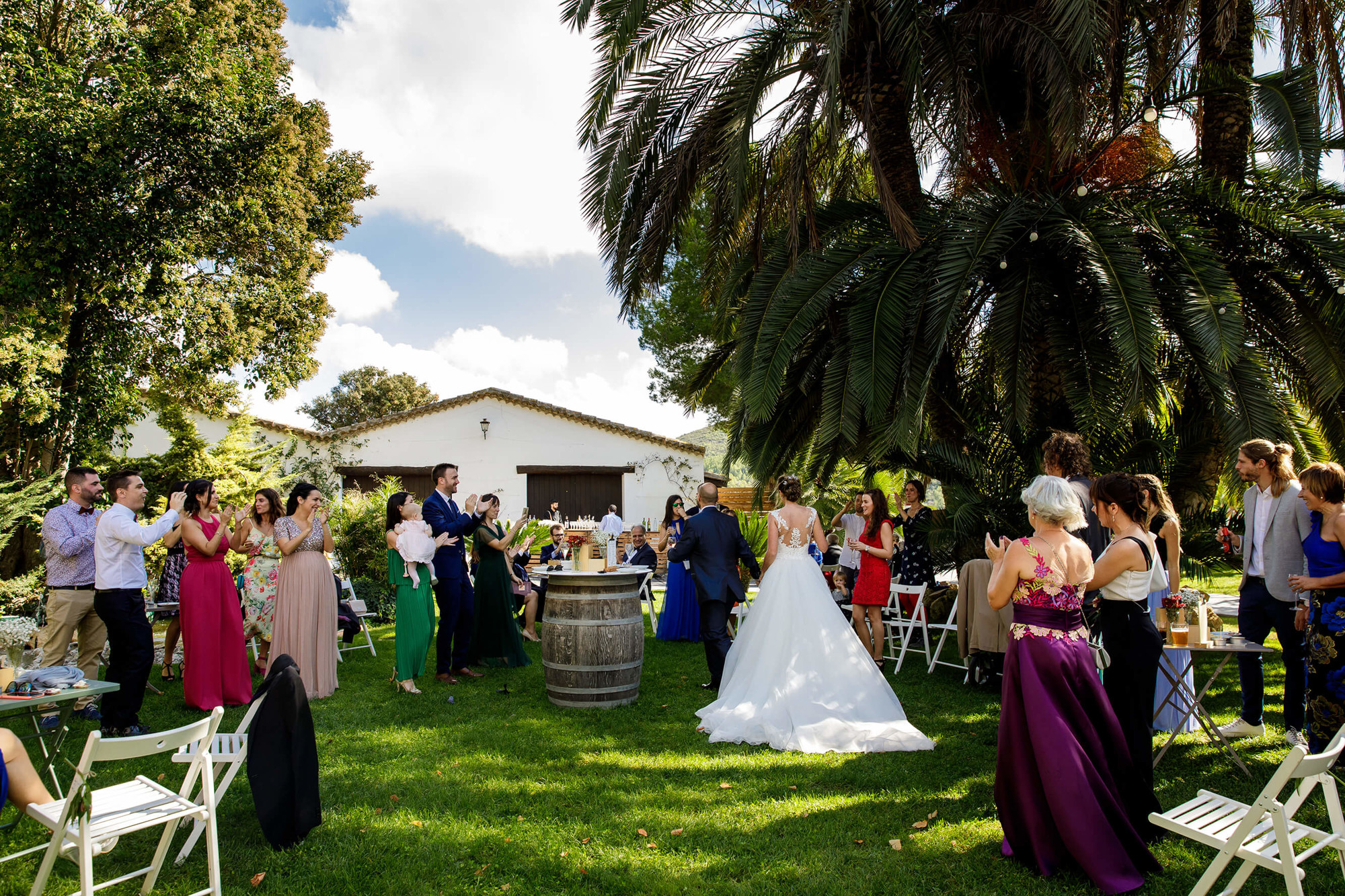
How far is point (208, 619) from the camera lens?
653 centimetres

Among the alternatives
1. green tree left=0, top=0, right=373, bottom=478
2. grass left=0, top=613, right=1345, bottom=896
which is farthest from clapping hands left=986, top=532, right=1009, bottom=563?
green tree left=0, top=0, right=373, bottom=478

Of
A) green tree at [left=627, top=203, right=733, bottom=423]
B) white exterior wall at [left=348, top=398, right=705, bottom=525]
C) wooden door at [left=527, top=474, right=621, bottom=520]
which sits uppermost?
green tree at [left=627, top=203, right=733, bottom=423]

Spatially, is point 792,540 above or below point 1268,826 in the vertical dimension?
above

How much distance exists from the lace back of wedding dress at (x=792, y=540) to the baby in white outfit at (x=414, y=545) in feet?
10.6

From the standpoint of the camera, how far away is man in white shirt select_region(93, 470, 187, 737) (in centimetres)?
566

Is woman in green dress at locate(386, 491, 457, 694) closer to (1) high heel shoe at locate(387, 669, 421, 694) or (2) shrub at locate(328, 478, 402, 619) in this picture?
(1) high heel shoe at locate(387, 669, 421, 694)

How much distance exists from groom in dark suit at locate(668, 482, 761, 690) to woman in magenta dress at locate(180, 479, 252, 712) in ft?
12.6

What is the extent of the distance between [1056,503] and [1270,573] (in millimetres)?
2657

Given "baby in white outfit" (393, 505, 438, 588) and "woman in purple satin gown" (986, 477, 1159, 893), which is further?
"baby in white outfit" (393, 505, 438, 588)

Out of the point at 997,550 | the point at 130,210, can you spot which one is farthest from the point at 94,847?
the point at 130,210

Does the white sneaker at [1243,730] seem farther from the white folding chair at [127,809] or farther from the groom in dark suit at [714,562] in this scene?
the white folding chair at [127,809]

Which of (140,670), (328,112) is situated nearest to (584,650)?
(140,670)

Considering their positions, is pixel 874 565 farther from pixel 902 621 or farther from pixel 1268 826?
pixel 1268 826

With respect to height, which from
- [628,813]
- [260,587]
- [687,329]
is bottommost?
[628,813]
